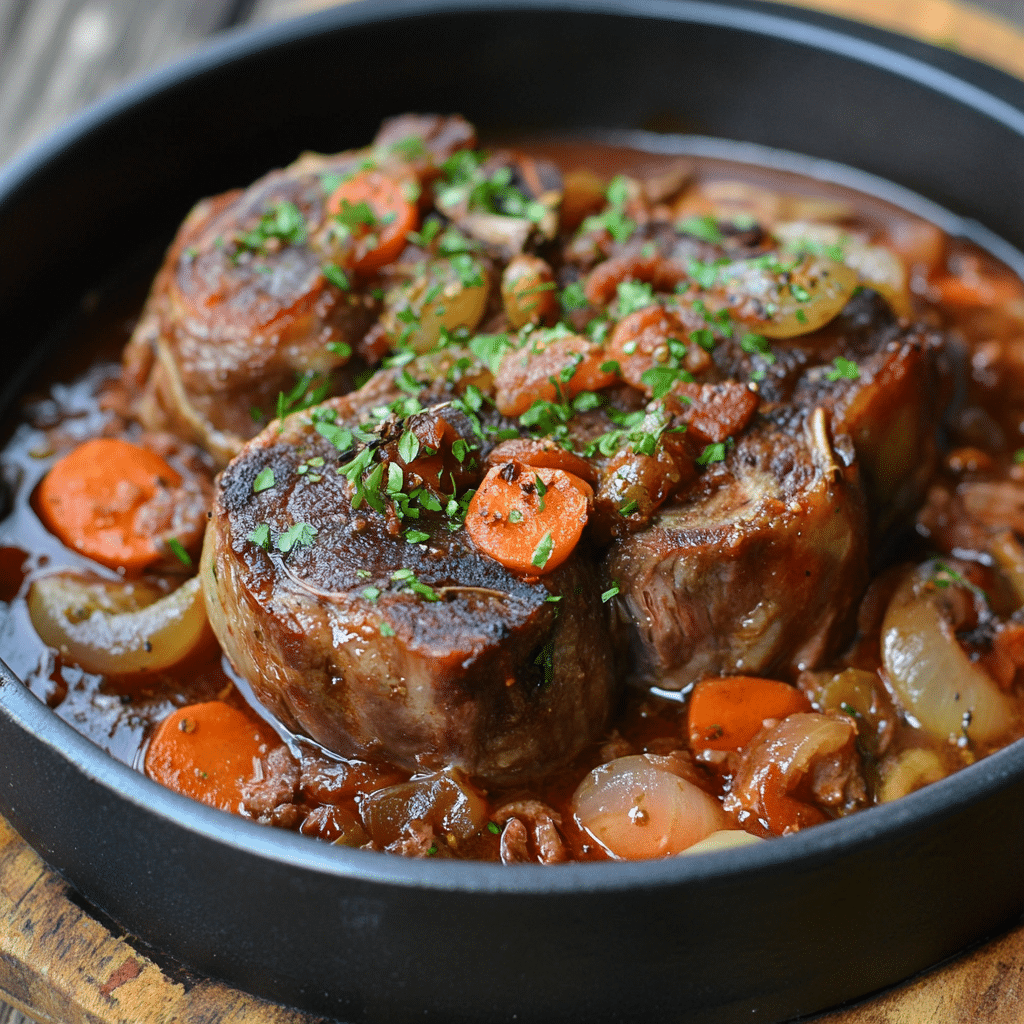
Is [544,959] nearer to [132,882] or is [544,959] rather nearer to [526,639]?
[526,639]

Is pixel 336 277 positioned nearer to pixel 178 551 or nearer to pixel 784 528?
pixel 178 551

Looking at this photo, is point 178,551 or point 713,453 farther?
point 178,551

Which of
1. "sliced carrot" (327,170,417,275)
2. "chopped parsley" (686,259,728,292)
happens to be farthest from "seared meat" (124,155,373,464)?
"chopped parsley" (686,259,728,292)

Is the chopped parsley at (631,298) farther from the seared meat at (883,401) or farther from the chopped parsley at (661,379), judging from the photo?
the seared meat at (883,401)

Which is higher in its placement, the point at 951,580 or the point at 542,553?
the point at 951,580

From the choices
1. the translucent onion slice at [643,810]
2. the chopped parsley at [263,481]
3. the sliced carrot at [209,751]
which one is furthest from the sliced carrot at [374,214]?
the translucent onion slice at [643,810]

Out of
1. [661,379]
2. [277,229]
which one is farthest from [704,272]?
[277,229]

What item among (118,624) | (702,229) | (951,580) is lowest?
(118,624)

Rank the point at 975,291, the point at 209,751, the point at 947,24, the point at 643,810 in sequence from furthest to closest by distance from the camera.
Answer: the point at 947,24
the point at 975,291
the point at 209,751
the point at 643,810
